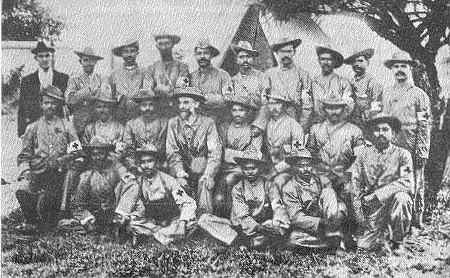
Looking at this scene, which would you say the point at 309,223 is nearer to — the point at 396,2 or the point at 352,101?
the point at 352,101

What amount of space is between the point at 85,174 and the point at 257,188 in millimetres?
1737

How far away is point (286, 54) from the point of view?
5664mm

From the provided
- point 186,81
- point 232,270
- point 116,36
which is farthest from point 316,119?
point 116,36

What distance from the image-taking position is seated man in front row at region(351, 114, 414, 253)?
5594mm

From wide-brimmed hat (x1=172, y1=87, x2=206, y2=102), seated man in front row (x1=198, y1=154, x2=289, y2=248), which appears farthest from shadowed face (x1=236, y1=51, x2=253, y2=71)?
seated man in front row (x1=198, y1=154, x2=289, y2=248)

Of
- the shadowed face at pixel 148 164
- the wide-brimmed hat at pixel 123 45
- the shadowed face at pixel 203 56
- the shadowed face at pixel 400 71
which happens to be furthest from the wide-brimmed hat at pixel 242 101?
the shadowed face at pixel 400 71

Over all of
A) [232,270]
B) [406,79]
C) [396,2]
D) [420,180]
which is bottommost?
[232,270]

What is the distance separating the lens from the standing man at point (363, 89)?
5.61 metres

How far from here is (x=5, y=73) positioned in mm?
5684

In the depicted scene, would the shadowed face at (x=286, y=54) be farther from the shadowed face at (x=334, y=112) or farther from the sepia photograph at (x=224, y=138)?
the shadowed face at (x=334, y=112)

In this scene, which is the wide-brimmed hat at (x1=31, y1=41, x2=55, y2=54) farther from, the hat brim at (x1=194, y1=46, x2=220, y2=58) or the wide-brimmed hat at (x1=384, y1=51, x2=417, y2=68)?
the wide-brimmed hat at (x1=384, y1=51, x2=417, y2=68)

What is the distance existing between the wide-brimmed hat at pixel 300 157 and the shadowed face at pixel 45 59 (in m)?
2.60

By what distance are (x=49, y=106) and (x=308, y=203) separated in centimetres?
280

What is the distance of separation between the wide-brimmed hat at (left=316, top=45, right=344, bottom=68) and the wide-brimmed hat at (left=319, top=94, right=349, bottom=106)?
12.6 inches
